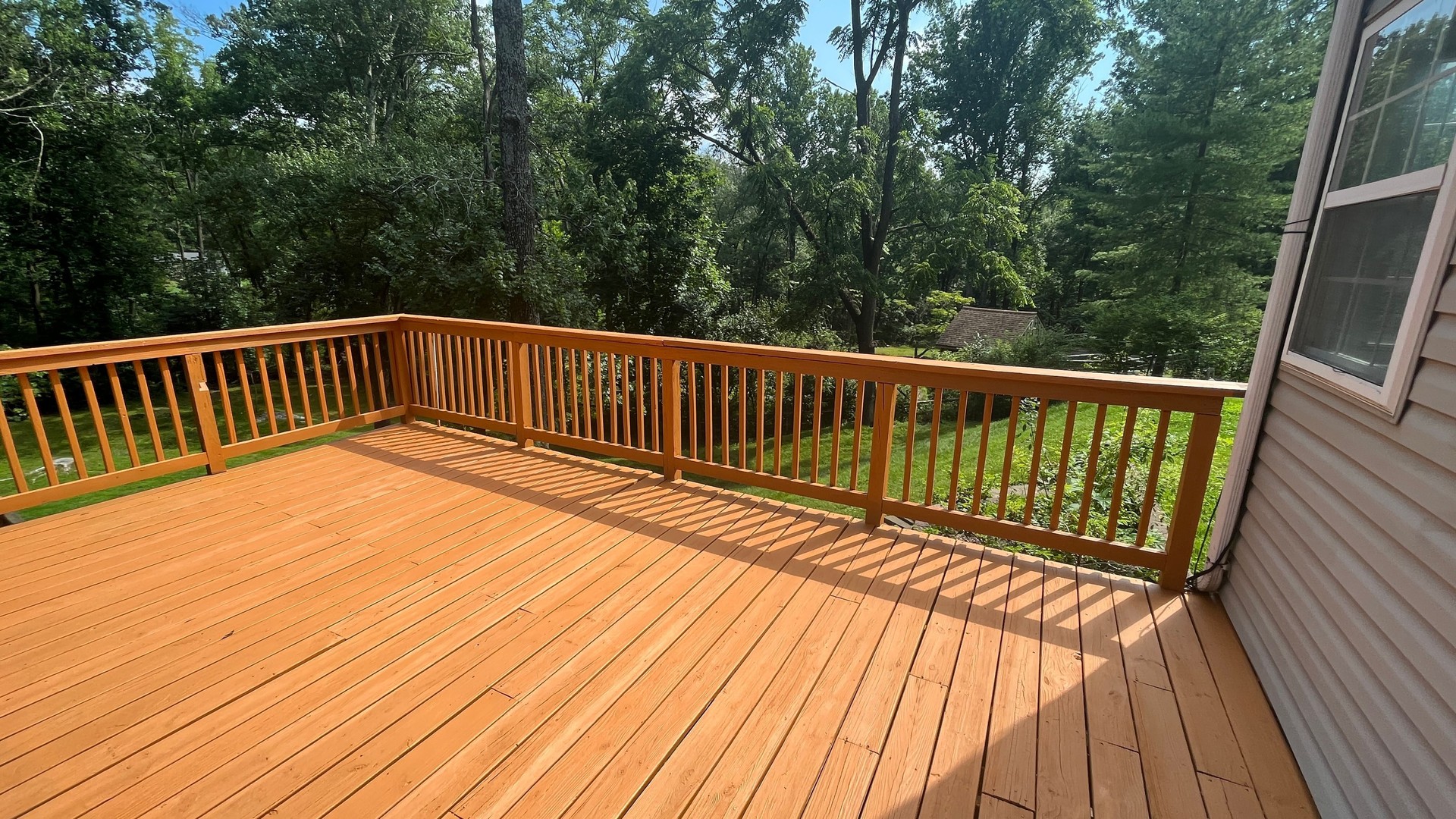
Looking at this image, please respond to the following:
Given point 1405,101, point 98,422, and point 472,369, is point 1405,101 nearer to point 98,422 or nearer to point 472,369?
point 472,369

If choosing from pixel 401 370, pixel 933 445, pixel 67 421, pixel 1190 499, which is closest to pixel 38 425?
pixel 67 421

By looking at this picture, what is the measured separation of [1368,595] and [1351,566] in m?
0.11

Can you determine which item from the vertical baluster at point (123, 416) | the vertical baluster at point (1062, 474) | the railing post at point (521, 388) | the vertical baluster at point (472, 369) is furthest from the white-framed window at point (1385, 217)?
the vertical baluster at point (123, 416)

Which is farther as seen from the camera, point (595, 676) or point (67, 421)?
point (67, 421)

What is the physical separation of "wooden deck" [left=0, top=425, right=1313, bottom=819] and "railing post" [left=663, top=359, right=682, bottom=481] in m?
0.60

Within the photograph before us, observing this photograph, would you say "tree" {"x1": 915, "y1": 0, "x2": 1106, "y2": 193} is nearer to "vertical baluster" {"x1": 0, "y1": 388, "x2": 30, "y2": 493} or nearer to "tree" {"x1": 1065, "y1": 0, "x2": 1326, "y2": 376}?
"tree" {"x1": 1065, "y1": 0, "x2": 1326, "y2": 376}

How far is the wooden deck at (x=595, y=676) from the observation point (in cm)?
154

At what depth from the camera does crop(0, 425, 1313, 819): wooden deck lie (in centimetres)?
154

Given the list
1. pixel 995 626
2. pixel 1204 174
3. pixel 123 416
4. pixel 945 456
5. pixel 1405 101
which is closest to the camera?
pixel 1405 101

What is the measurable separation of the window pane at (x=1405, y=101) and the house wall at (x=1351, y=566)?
0.15 m

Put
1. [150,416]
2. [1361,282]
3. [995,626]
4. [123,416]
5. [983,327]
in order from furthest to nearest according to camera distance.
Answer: [983,327], [123,416], [150,416], [995,626], [1361,282]

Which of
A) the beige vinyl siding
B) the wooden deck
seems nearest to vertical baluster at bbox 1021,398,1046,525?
the wooden deck

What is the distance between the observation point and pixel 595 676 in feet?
6.41

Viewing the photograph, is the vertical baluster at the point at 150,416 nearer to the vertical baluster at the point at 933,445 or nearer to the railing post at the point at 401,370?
the railing post at the point at 401,370
